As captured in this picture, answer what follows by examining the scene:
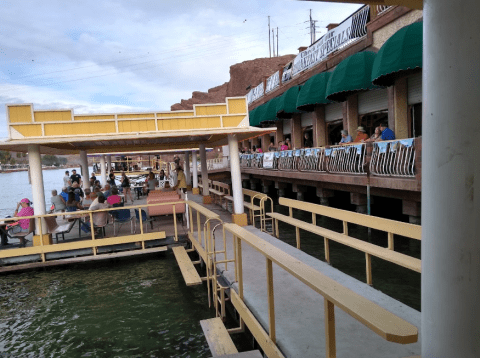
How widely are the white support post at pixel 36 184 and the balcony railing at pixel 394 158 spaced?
29.4 ft

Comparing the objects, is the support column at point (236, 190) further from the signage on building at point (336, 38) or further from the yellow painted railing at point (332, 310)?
the signage on building at point (336, 38)

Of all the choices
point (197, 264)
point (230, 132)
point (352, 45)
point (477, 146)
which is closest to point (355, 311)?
point (477, 146)

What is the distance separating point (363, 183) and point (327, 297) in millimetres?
9019

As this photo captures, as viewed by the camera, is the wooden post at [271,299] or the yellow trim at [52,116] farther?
the yellow trim at [52,116]

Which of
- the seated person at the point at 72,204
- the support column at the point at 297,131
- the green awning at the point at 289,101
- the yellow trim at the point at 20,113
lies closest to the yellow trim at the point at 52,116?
the yellow trim at the point at 20,113

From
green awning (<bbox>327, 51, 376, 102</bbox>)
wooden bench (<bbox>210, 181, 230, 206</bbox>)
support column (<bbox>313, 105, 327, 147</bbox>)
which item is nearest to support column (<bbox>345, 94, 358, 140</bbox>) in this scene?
green awning (<bbox>327, 51, 376, 102</bbox>)

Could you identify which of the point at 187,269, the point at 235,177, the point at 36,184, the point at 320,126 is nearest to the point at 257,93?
the point at 320,126

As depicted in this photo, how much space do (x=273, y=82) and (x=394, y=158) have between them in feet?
67.4

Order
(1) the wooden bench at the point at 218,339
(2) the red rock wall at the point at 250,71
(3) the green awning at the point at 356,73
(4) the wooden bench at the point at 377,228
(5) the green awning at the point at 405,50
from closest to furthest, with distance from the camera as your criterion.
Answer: (1) the wooden bench at the point at 218,339
(4) the wooden bench at the point at 377,228
(5) the green awning at the point at 405,50
(3) the green awning at the point at 356,73
(2) the red rock wall at the point at 250,71

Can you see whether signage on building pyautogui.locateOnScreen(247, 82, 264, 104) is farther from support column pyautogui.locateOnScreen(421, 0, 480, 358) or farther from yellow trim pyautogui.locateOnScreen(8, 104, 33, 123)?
support column pyautogui.locateOnScreen(421, 0, 480, 358)

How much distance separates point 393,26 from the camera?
14.0 meters

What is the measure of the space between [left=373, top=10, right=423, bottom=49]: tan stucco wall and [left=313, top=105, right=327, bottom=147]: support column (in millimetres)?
6136

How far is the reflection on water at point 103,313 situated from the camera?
5.65 metres

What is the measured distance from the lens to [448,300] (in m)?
1.70
